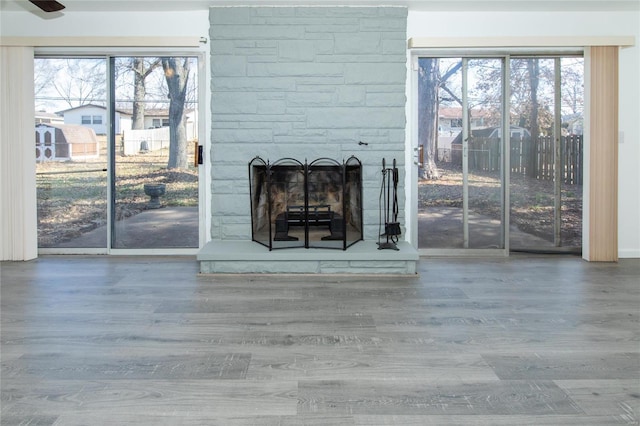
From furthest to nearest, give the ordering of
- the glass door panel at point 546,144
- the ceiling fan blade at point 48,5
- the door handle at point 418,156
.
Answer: the glass door panel at point 546,144 → the door handle at point 418,156 → the ceiling fan blade at point 48,5

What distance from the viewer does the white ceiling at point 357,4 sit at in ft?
15.4

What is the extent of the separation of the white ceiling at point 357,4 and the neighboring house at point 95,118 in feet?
2.80

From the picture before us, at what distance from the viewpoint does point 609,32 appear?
5.04 meters

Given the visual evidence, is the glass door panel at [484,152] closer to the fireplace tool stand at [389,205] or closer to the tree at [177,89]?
the fireplace tool stand at [389,205]

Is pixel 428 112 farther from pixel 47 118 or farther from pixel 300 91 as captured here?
pixel 47 118

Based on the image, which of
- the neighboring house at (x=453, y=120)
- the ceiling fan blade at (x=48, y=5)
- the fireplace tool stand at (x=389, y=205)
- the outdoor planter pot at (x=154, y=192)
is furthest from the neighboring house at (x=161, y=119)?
the neighboring house at (x=453, y=120)

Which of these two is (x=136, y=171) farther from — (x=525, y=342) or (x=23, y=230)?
(x=525, y=342)

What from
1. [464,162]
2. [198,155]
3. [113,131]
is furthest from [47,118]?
[464,162]

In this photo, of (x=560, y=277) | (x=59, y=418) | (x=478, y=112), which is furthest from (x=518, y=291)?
(x=59, y=418)

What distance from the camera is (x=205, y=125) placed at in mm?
5016

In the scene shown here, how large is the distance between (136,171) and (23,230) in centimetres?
108

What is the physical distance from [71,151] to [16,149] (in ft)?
1.45

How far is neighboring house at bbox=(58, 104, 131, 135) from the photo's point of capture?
5.16 m

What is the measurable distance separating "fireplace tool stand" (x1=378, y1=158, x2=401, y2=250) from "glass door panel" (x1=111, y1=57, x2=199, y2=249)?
170cm
